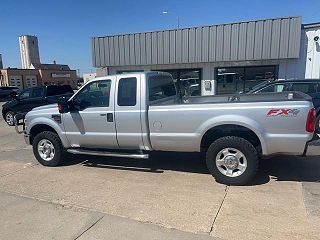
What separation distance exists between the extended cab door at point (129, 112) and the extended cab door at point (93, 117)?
13 cm

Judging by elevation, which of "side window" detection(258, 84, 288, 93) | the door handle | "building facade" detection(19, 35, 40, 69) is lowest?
the door handle

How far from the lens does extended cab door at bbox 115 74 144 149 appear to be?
513 centimetres

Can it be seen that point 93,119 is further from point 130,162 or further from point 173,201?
point 173,201

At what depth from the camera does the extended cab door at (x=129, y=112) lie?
5133 mm

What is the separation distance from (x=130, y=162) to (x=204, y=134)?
2120mm

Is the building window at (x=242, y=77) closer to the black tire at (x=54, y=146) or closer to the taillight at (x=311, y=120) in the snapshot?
the taillight at (x=311, y=120)

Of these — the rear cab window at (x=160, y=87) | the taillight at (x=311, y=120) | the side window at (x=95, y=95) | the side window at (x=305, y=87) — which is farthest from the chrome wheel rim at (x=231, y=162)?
the side window at (x=305, y=87)

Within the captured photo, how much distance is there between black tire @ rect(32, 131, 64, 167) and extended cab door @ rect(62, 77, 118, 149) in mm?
349

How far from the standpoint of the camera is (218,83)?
14.2m

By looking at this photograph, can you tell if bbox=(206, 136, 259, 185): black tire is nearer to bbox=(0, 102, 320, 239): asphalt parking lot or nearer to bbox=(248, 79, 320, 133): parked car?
bbox=(0, 102, 320, 239): asphalt parking lot

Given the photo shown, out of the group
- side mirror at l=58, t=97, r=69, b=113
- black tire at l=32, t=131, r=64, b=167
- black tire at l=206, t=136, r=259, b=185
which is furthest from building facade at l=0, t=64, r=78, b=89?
black tire at l=206, t=136, r=259, b=185

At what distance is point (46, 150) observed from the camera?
621 cm

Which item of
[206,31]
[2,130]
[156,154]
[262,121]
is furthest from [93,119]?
[206,31]

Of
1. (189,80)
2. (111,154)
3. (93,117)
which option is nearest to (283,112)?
(111,154)
